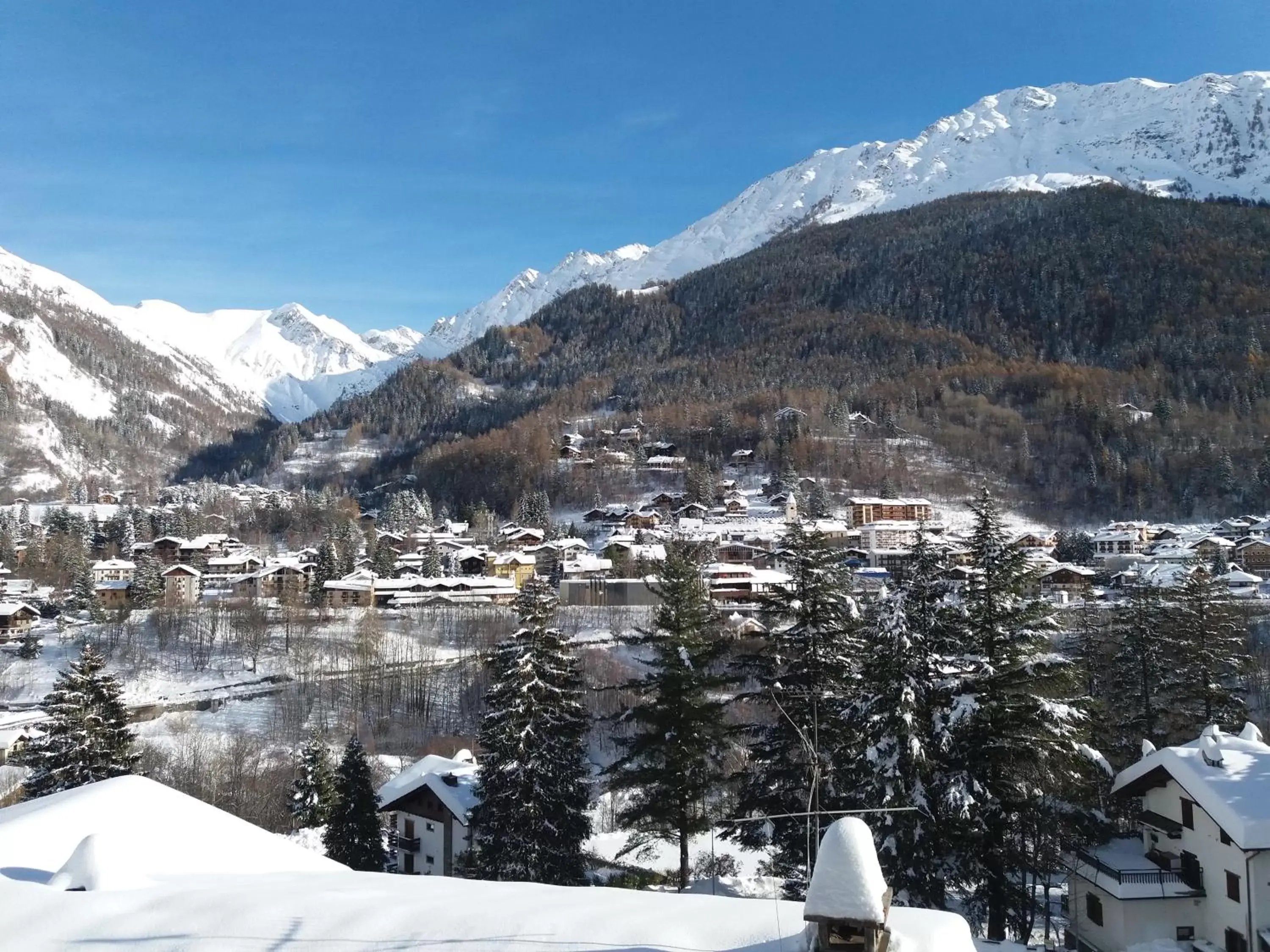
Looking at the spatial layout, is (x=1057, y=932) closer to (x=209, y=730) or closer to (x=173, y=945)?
(x=173, y=945)

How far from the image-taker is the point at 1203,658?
73.2ft

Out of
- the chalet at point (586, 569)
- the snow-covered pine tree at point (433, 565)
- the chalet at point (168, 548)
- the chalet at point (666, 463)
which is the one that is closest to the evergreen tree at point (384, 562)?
the snow-covered pine tree at point (433, 565)

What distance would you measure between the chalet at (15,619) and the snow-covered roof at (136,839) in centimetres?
4906

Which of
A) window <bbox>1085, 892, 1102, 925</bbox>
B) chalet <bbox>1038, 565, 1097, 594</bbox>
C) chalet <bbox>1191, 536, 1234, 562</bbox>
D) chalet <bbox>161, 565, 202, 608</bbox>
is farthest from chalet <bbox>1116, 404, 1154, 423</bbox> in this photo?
chalet <bbox>161, 565, 202, 608</bbox>

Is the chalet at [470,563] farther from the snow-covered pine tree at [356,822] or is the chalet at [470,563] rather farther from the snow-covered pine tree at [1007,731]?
the snow-covered pine tree at [1007,731]

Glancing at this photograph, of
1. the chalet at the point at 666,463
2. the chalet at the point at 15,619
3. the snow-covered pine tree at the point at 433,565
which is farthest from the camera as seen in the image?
the chalet at the point at 666,463

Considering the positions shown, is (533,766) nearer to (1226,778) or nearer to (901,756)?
(901,756)

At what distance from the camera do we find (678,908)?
18.2 feet

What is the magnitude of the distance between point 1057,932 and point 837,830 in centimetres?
1582

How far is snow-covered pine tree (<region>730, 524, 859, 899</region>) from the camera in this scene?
576 inches

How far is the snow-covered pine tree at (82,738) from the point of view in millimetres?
18625

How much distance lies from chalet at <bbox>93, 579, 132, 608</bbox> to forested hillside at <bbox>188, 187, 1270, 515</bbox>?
46986 millimetres

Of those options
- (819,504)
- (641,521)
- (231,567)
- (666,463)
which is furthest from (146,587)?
(666,463)

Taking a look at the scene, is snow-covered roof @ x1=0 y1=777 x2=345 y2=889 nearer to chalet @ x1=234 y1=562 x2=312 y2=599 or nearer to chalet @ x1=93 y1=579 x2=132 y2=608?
chalet @ x1=93 y1=579 x2=132 y2=608
